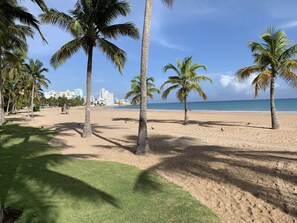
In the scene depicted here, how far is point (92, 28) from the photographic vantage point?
1433 cm

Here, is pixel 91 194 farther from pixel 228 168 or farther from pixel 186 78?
pixel 186 78

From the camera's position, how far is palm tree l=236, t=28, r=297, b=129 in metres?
15.5

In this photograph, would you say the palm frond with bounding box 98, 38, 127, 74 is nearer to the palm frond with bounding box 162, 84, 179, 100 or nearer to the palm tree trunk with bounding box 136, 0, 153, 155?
the palm tree trunk with bounding box 136, 0, 153, 155

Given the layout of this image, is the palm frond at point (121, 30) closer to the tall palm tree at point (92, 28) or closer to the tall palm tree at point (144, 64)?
the tall palm tree at point (92, 28)

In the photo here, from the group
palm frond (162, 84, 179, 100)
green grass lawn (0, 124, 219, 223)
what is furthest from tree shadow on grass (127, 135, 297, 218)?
palm frond (162, 84, 179, 100)

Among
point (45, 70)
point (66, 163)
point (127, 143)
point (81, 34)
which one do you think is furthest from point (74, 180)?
point (45, 70)

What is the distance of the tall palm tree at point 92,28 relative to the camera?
1391 cm

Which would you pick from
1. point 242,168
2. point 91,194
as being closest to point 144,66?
point 242,168

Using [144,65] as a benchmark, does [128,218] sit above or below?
below

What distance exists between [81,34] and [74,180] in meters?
9.39

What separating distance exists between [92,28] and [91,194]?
10.7m

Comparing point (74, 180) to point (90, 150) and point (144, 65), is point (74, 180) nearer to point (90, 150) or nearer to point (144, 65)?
point (90, 150)

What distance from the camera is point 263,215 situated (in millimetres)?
4844

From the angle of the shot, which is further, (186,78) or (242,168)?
(186,78)
